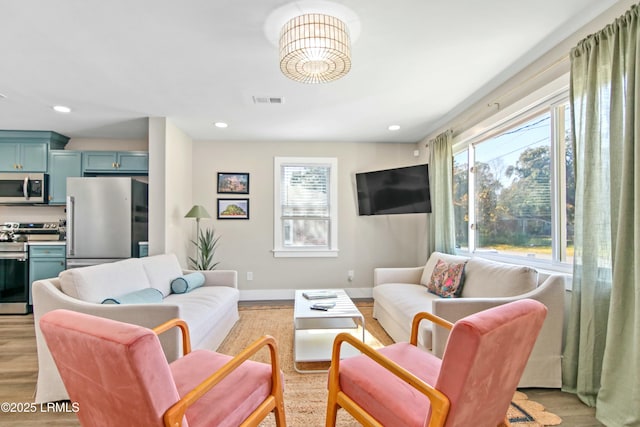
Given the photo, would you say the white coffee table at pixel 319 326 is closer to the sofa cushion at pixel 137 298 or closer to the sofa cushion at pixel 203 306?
the sofa cushion at pixel 203 306

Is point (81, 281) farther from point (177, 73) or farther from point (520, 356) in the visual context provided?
point (520, 356)

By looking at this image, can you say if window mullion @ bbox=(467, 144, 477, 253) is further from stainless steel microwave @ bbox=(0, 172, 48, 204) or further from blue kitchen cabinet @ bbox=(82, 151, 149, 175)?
stainless steel microwave @ bbox=(0, 172, 48, 204)

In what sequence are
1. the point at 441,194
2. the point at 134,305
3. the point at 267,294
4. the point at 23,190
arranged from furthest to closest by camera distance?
the point at 267,294
the point at 23,190
the point at 441,194
the point at 134,305

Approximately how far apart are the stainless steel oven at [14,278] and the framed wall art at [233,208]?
2.46 meters

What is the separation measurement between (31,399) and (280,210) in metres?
3.23

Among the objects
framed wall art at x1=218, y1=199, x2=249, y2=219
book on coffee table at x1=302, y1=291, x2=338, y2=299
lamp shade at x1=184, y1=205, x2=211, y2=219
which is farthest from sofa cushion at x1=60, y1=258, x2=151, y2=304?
framed wall art at x1=218, y1=199, x2=249, y2=219

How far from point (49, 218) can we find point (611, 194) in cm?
633

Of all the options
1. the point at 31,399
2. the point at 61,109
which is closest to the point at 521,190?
the point at 31,399

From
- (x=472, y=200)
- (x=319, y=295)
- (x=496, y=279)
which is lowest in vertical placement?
(x=319, y=295)

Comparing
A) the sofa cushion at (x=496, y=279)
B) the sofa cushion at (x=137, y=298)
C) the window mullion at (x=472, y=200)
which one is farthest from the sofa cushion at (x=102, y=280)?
the window mullion at (x=472, y=200)

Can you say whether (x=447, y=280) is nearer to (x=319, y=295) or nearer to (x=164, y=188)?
(x=319, y=295)

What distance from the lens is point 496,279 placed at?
7.88ft

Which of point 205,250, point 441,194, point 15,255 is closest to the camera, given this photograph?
point 441,194

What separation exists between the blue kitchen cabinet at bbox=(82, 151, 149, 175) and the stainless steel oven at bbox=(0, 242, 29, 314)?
50.6 inches
